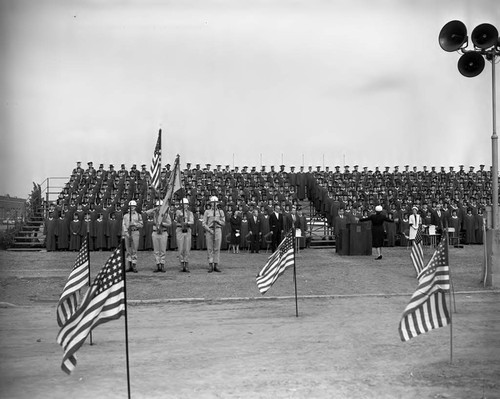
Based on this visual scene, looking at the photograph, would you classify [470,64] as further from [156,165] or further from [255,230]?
[255,230]

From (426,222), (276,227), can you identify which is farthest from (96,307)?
(426,222)

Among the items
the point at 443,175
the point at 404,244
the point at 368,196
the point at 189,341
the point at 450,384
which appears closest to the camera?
the point at 450,384

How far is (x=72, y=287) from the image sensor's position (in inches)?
310

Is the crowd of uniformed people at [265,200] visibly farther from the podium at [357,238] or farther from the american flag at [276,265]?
the american flag at [276,265]

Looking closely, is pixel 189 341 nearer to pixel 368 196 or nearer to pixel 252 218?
pixel 252 218

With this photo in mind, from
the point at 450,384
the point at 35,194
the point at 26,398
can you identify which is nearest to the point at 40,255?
the point at 35,194

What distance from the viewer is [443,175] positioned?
33.5 metres

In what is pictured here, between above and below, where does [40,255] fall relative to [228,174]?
below

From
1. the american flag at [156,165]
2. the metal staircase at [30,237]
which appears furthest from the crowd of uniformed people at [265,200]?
the american flag at [156,165]

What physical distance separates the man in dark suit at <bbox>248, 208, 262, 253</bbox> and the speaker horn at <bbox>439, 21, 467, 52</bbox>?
43.7ft

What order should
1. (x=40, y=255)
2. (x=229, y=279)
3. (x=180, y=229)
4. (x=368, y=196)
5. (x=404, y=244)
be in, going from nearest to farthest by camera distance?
(x=229, y=279), (x=180, y=229), (x=40, y=255), (x=404, y=244), (x=368, y=196)

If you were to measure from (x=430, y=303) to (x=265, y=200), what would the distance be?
2142cm

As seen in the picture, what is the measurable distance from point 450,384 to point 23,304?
863cm

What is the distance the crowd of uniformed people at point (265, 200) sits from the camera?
25.6m
